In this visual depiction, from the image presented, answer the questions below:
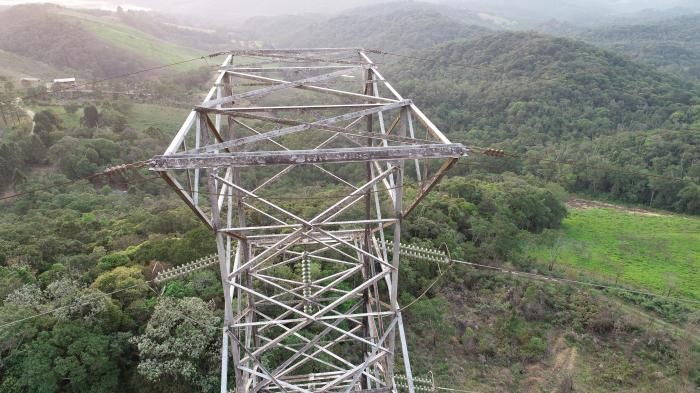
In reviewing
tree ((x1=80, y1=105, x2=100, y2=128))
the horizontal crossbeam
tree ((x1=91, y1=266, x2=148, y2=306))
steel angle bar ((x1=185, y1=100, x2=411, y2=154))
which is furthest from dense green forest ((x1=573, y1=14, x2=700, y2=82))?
the horizontal crossbeam

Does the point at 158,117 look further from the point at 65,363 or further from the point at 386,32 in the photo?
the point at 386,32

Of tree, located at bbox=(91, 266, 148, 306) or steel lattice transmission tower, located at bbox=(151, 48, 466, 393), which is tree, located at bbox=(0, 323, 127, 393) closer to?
tree, located at bbox=(91, 266, 148, 306)

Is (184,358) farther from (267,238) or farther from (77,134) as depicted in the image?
(77,134)

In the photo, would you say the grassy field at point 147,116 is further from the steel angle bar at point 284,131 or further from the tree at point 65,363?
the steel angle bar at point 284,131

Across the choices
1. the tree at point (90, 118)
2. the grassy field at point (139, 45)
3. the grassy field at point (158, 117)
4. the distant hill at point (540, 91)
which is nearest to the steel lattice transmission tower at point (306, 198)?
the tree at point (90, 118)

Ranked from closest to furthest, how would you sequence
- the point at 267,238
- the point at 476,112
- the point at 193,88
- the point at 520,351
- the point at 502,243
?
the point at 267,238
the point at 520,351
the point at 502,243
the point at 476,112
the point at 193,88

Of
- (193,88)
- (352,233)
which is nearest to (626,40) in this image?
(193,88)
